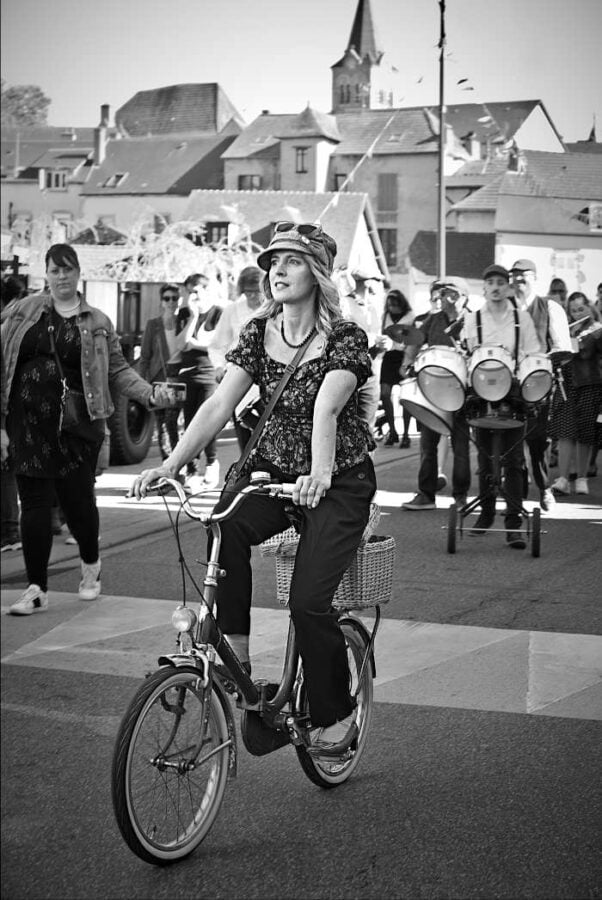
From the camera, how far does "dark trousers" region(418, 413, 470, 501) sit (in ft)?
7.69

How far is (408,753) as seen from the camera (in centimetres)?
321

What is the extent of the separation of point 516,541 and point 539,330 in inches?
14.2

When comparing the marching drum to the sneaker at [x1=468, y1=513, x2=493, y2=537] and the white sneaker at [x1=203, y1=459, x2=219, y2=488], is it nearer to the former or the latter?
the sneaker at [x1=468, y1=513, x2=493, y2=537]

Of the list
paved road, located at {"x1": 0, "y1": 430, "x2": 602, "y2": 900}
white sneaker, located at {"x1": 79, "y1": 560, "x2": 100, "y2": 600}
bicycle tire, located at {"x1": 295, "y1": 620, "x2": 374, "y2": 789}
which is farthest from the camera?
white sneaker, located at {"x1": 79, "y1": 560, "x2": 100, "y2": 600}

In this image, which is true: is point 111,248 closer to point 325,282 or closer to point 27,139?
point 27,139

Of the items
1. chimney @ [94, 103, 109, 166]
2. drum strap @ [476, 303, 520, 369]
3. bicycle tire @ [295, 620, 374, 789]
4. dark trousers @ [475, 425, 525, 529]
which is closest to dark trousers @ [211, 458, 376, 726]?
dark trousers @ [475, 425, 525, 529]

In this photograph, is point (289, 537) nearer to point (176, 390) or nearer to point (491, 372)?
point (176, 390)

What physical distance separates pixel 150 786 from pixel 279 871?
39cm

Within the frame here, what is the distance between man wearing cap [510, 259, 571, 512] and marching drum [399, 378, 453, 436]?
0.23 metres

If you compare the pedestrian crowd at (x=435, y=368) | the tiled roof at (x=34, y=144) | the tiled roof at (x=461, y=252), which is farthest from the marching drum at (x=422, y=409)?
the tiled roof at (x=34, y=144)

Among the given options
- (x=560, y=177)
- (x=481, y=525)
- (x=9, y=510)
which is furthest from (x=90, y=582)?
(x=9, y=510)

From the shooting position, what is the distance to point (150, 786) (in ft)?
9.97

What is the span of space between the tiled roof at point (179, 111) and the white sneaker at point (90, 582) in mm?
1452

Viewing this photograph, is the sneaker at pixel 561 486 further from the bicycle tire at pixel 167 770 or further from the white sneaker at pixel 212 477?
the white sneaker at pixel 212 477
